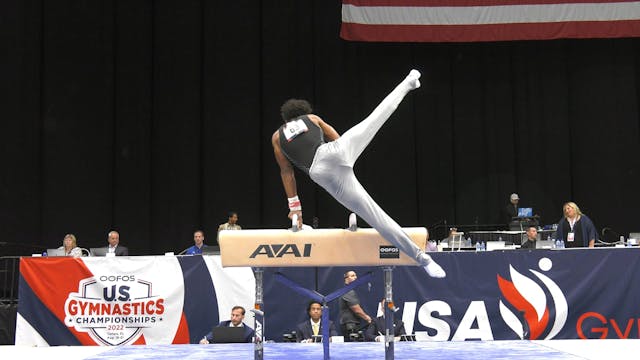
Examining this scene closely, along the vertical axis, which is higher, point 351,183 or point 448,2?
point 448,2

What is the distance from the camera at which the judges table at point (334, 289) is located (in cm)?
796

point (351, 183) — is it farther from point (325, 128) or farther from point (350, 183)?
point (325, 128)

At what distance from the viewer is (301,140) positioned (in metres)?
4.64

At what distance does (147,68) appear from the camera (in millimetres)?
15039

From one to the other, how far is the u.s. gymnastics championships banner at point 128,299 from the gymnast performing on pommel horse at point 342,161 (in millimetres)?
3891

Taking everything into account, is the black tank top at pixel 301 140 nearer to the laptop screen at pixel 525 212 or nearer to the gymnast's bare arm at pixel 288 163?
the gymnast's bare arm at pixel 288 163

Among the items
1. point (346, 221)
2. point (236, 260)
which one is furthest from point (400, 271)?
point (346, 221)

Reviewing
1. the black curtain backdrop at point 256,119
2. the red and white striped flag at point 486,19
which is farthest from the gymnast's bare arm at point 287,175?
the black curtain backdrop at point 256,119

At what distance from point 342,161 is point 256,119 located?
10.9m

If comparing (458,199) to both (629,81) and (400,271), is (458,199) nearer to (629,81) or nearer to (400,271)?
(629,81)

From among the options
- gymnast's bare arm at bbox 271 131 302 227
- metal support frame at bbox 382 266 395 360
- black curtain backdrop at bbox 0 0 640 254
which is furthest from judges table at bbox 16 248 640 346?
black curtain backdrop at bbox 0 0 640 254

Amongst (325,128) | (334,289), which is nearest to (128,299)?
(334,289)

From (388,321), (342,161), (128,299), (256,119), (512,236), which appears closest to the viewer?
(342,161)

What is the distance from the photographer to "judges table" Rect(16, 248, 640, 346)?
7961mm
